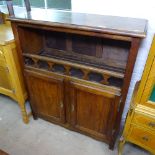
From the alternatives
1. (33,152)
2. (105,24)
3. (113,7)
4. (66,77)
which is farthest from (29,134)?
(113,7)

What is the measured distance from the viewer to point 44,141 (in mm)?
1550

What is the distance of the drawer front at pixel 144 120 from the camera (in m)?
0.99

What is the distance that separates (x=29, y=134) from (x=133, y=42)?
1.35 metres

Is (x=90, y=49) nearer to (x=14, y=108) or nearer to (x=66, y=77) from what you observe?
(x=66, y=77)

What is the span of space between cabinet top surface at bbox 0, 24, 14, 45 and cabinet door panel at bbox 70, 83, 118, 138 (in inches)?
24.9

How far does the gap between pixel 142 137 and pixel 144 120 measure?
0.17 m

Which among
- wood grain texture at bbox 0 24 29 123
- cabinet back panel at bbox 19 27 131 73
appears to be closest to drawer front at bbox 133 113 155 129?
cabinet back panel at bbox 19 27 131 73

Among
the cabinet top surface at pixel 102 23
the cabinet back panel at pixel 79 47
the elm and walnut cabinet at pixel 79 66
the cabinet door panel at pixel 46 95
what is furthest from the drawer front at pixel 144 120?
the cabinet door panel at pixel 46 95

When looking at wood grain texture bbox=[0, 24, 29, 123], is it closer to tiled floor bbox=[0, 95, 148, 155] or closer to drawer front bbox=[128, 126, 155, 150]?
tiled floor bbox=[0, 95, 148, 155]

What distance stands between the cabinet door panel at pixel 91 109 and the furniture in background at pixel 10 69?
544 mm

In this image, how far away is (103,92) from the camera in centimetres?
114

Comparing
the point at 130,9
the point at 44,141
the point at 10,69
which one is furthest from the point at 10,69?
the point at 130,9

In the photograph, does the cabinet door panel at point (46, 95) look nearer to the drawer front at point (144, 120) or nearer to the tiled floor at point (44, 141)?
the tiled floor at point (44, 141)

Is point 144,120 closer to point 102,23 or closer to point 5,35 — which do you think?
point 102,23
